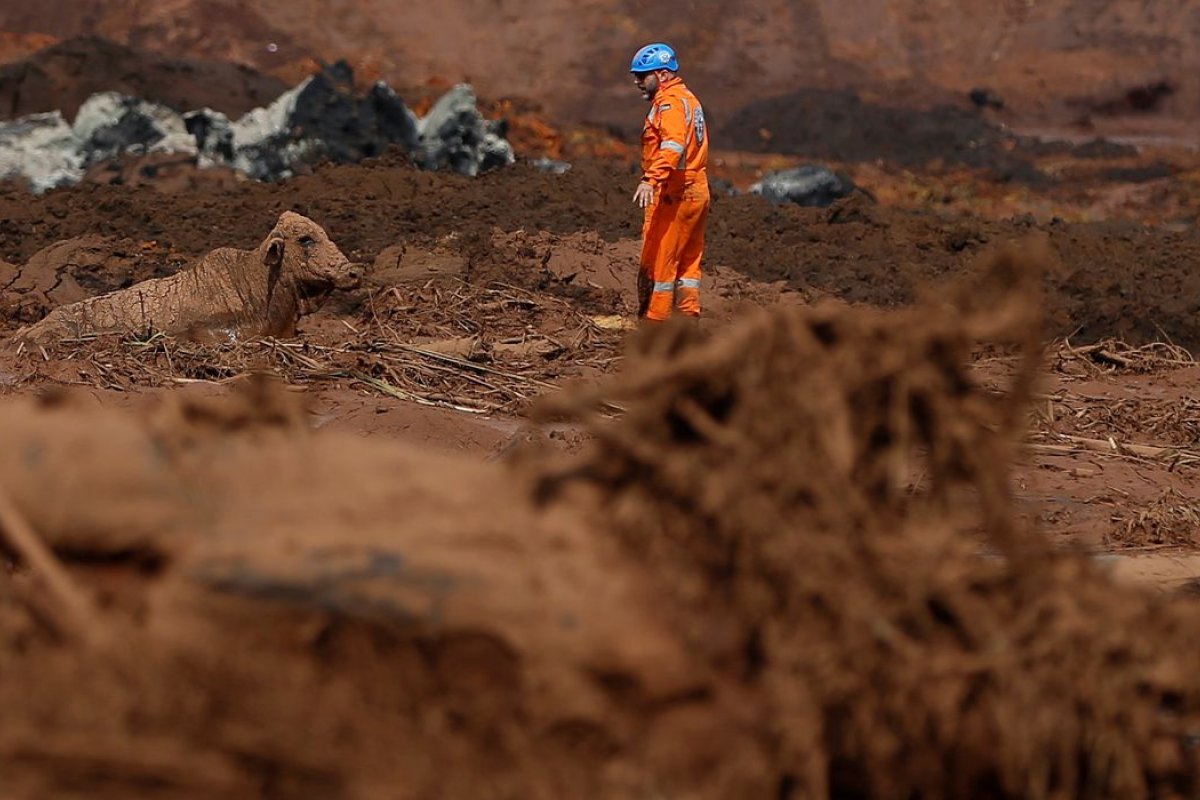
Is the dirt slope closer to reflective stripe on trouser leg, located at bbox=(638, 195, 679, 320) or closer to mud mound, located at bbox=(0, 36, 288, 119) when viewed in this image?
mud mound, located at bbox=(0, 36, 288, 119)

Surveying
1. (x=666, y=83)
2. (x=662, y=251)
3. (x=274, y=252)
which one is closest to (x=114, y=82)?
(x=274, y=252)

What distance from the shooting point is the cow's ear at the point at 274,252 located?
1026 cm

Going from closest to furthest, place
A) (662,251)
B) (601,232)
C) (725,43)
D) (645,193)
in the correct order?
1. (645,193)
2. (662,251)
3. (601,232)
4. (725,43)

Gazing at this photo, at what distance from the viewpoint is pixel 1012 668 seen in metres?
3.12

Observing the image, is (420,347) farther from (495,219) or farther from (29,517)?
(29,517)

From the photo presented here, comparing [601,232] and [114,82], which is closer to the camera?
[601,232]

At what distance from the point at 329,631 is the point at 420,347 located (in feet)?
23.0

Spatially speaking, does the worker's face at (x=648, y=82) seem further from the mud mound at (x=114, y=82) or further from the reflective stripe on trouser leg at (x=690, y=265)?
the mud mound at (x=114, y=82)

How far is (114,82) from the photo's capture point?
22.8 m

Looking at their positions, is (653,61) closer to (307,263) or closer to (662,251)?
(662,251)

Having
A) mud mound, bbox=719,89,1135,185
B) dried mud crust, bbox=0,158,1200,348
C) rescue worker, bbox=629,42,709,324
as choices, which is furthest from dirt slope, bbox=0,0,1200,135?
rescue worker, bbox=629,42,709,324

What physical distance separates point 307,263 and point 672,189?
2437 millimetres

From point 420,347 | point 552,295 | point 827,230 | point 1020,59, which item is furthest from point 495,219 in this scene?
point 1020,59

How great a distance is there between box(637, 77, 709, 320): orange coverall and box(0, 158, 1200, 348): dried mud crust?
7.44ft
